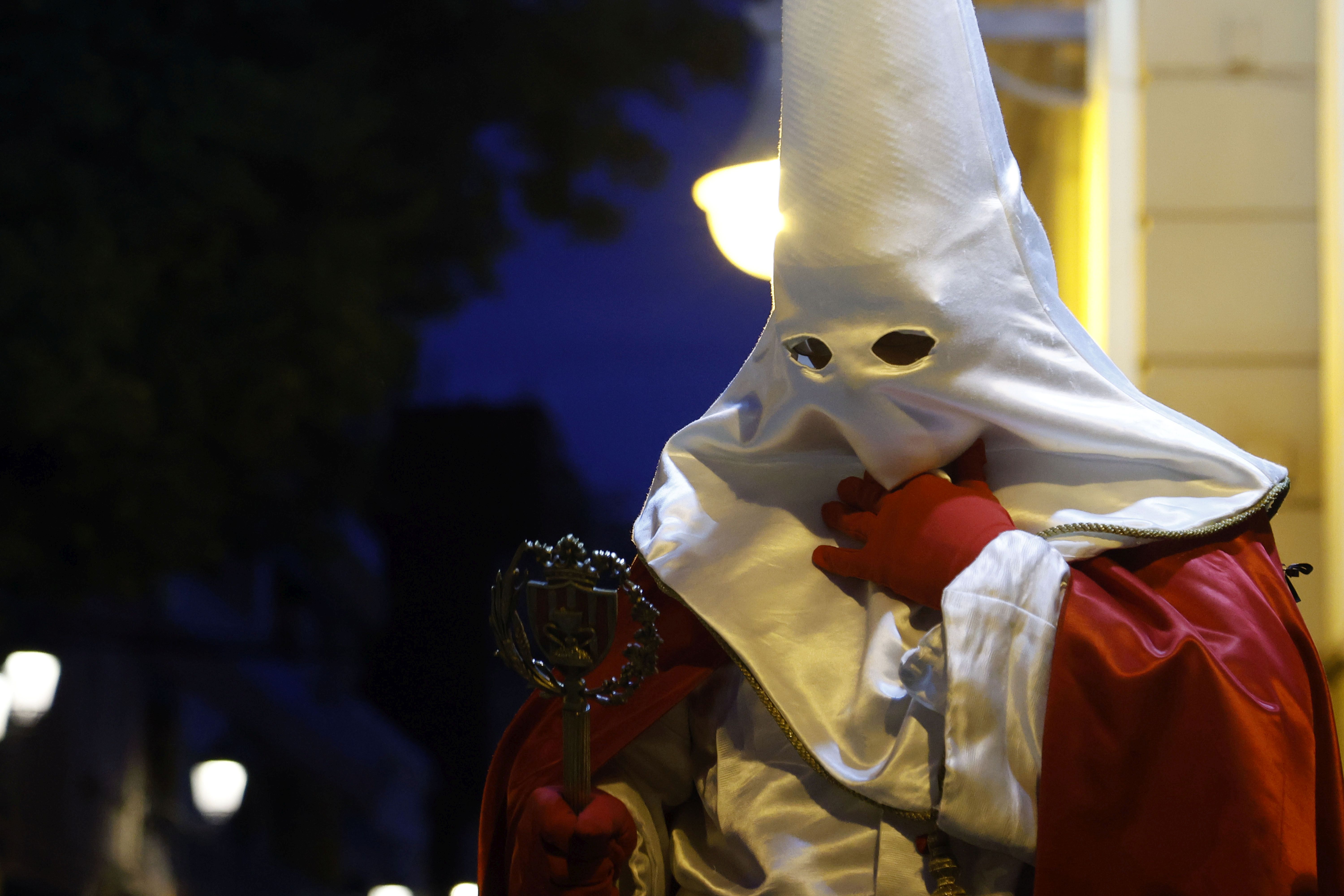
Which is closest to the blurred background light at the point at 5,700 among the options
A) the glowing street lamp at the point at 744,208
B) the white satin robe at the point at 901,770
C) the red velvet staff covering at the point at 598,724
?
the glowing street lamp at the point at 744,208

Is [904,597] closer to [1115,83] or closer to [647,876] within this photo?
[647,876]

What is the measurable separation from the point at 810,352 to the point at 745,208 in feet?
6.93

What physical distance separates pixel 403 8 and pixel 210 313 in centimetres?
212

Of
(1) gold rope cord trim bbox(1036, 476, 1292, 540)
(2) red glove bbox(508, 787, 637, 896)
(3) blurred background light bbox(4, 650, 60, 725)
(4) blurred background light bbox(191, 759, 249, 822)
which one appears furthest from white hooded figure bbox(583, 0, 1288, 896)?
(4) blurred background light bbox(191, 759, 249, 822)

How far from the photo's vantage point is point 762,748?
1820 mm

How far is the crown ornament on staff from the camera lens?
1.64 m

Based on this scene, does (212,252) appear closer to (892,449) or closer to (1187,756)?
(892,449)

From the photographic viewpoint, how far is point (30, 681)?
16.0 ft

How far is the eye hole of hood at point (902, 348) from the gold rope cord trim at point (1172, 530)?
0.26 meters

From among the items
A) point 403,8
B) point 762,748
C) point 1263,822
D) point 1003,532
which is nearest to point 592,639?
point 762,748

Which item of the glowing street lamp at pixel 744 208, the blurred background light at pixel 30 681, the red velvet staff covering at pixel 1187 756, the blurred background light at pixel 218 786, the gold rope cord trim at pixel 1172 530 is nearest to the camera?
the red velvet staff covering at pixel 1187 756

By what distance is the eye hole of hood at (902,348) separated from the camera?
1713 mm

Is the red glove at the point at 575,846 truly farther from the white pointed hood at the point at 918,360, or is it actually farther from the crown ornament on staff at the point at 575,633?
the white pointed hood at the point at 918,360

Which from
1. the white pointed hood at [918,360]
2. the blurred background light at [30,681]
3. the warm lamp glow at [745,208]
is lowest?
the blurred background light at [30,681]
